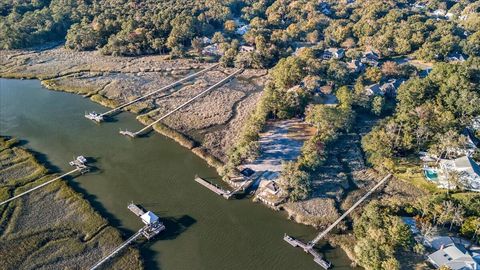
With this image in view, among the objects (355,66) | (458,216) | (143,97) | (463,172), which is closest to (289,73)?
Answer: (355,66)

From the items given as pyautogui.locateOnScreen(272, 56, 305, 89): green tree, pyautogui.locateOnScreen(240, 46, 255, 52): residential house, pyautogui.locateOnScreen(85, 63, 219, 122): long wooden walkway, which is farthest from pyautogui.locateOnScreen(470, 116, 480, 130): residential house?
pyautogui.locateOnScreen(85, 63, 219, 122): long wooden walkway

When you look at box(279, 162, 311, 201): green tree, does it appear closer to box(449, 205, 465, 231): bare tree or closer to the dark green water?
the dark green water

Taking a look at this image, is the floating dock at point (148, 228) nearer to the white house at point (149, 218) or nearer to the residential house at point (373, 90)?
the white house at point (149, 218)

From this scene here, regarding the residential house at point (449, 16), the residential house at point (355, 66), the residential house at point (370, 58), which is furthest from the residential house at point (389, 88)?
the residential house at point (449, 16)

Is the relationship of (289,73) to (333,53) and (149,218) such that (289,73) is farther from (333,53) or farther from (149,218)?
(149,218)

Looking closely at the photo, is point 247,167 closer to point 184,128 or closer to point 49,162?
point 184,128

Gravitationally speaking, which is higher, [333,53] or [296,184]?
[333,53]

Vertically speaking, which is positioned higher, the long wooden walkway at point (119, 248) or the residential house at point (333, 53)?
the residential house at point (333, 53)

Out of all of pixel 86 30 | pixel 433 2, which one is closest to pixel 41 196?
pixel 86 30
